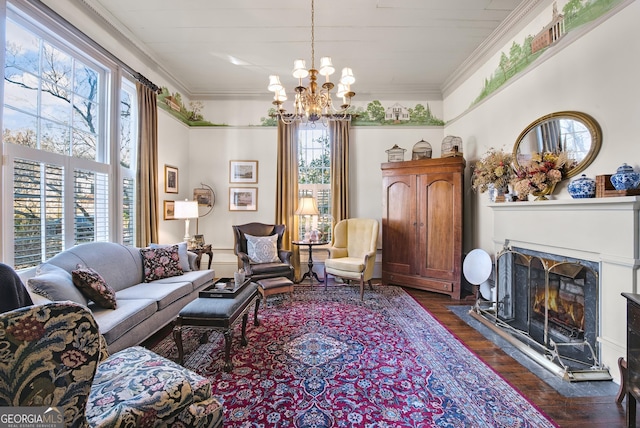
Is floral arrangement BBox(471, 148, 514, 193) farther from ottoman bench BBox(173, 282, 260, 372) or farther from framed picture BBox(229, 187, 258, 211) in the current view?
framed picture BBox(229, 187, 258, 211)

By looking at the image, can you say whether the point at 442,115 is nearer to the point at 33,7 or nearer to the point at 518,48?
the point at 518,48

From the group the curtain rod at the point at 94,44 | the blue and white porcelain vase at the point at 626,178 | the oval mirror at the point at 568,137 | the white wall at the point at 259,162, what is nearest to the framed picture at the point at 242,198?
the white wall at the point at 259,162

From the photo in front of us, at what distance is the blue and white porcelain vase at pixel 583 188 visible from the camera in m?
2.28

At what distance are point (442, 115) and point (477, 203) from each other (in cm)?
199

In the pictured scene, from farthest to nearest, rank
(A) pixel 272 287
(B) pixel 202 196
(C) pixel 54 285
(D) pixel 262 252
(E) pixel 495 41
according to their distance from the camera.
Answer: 1. (B) pixel 202 196
2. (D) pixel 262 252
3. (E) pixel 495 41
4. (A) pixel 272 287
5. (C) pixel 54 285

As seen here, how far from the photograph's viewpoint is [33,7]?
233cm

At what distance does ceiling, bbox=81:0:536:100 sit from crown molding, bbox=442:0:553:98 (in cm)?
3

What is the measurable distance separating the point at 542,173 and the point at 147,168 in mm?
4676

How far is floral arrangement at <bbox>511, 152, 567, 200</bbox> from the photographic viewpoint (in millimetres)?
2639

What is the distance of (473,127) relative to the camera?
4336 millimetres

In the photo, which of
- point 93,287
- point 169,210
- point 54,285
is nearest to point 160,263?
point 93,287

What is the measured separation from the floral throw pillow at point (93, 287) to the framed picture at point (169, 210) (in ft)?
6.96

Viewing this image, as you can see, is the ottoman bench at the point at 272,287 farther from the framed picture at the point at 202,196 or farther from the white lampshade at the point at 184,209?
the framed picture at the point at 202,196

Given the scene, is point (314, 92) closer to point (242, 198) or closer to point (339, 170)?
point (339, 170)
